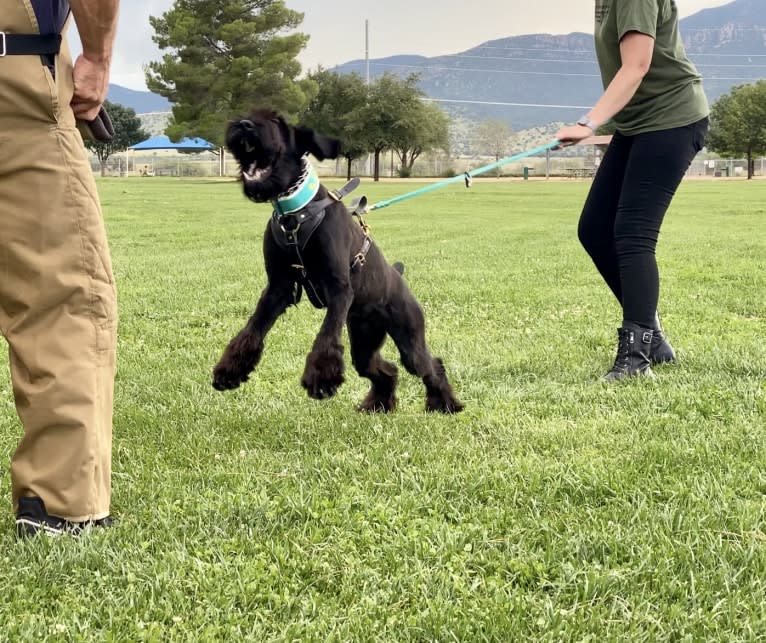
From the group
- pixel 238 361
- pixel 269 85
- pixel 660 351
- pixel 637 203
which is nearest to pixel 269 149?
pixel 238 361

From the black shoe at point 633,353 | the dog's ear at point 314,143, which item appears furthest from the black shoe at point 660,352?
the dog's ear at point 314,143

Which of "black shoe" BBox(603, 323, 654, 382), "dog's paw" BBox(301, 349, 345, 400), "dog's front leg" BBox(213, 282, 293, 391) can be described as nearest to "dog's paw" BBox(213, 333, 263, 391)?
"dog's front leg" BBox(213, 282, 293, 391)

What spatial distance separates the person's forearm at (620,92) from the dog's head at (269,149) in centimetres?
182

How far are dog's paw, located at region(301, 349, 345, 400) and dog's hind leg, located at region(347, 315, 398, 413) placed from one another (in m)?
0.55

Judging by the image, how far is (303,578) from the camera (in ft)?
8.00

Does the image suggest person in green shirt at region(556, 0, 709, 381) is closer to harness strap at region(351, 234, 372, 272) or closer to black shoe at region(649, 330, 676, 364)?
black shoe at region(649, 330, 676, 364)

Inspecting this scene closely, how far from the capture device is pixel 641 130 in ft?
15.7

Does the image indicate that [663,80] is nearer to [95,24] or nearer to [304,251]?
[304,251]

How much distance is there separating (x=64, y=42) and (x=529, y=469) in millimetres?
2282

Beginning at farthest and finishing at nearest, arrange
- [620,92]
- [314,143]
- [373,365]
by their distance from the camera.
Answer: [620,92]
[373,365]
[314,143]

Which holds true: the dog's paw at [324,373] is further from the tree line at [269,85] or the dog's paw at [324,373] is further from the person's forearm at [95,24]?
the tree line at [269,85]

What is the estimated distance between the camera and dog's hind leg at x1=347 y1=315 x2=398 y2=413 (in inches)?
A: 160

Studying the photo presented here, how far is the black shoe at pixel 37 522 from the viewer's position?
8.50ft

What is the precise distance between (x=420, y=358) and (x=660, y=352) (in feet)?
6.51
